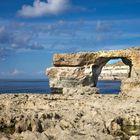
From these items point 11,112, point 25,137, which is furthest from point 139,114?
point 25,137

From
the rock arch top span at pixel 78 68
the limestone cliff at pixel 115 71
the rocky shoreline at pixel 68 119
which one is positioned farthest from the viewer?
the limestone cliff at pixel 115 71

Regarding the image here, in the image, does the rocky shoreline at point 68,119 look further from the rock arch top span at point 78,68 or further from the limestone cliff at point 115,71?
the limestone cliff at point 115,71

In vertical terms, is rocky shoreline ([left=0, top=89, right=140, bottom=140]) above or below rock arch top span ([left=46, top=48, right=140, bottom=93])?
below

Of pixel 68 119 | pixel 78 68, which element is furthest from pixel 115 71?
pixel 68 119

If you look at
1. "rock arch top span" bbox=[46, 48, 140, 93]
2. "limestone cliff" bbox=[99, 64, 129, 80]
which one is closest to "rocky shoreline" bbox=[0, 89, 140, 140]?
"rock arch top span" bbox=[46, 48, 140, 93]

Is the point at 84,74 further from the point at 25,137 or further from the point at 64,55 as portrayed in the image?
the point at 25,137

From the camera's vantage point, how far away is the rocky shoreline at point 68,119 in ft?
61.0

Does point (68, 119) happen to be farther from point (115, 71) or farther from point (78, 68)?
point (115, 71)

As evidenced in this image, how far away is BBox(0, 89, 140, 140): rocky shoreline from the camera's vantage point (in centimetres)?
1859

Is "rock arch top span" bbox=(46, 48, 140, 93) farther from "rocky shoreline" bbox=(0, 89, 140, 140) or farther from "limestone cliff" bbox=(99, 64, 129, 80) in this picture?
"limestone cliff" bbox=(99, 64, 129, 80)

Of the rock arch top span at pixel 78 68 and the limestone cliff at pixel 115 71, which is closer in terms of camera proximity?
the rock arch top span at pixel 78 68

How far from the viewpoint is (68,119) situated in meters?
24.8

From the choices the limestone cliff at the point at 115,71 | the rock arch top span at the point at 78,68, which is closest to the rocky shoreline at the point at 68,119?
the rock arch top span at the point at 78,68

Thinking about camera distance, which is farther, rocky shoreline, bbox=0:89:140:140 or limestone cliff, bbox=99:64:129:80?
limestone cliff, bbox=99:64:129:80
